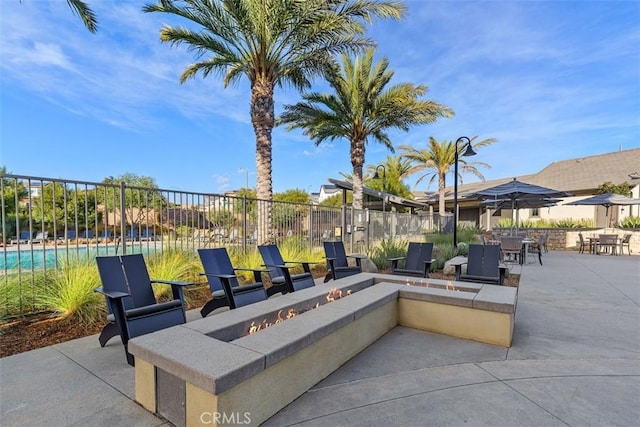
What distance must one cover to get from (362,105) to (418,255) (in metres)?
9.75

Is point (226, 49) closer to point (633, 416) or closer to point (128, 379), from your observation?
point (128, 379)

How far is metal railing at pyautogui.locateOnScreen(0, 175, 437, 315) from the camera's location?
176 inches

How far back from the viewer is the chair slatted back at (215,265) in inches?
185

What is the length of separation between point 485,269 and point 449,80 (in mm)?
12103

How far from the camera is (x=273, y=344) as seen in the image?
7.91 ft

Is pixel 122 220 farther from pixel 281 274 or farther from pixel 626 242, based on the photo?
pixel 626 242

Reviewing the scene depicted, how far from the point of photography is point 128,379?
283 cm

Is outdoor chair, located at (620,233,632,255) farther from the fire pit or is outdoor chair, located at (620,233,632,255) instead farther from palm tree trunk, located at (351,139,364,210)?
the fire pit

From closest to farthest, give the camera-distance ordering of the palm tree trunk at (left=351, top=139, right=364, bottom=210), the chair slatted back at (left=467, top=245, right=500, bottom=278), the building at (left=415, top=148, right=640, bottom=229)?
the chair slatted back at (left=467, top=245, right=500, bottom=278)
the palm tree trunk at (left=351, top=139, right=364, bottom=210)
the building at (left=415, top=148, right=640, bottom=229)

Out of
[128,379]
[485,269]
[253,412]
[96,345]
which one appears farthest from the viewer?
[485,269]

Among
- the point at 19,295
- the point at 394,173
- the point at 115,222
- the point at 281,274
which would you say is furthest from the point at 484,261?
the point at 394,173

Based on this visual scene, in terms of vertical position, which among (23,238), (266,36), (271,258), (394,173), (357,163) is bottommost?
(271,258)

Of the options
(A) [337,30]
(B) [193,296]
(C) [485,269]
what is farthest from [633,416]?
(A) [337,30]

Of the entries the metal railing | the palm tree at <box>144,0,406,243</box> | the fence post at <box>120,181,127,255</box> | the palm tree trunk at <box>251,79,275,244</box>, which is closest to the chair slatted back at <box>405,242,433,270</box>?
the metal railing
